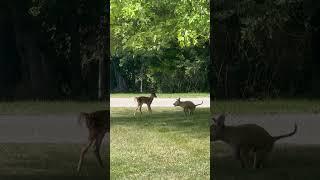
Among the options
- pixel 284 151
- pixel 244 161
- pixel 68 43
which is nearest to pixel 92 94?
pixel 68 43

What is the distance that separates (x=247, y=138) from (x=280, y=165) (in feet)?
1.43

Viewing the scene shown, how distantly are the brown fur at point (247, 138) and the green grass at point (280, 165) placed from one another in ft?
0.24

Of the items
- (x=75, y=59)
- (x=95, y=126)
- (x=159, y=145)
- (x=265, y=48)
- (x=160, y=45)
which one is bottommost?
(x=159, y=145)

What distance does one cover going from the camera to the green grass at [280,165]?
5.67m

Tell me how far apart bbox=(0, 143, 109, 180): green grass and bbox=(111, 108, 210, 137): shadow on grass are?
27.3 feet

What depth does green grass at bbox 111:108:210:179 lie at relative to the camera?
9781 mm

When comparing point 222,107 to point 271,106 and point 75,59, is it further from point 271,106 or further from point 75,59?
point 75,59

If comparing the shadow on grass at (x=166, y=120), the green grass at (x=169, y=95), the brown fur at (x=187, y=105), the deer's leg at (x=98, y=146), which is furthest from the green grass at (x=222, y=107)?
the green grass at (x=169, y=95)

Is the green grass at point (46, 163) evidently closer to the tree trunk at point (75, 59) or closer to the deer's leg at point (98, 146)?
the deer's leg at point (98, 146)

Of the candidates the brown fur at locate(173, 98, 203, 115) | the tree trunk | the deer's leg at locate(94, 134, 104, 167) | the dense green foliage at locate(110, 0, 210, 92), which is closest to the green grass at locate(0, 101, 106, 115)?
the tree trunk

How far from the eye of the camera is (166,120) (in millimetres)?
15367

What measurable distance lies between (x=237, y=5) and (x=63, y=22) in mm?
1832

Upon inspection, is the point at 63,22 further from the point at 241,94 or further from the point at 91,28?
the point at 241,94

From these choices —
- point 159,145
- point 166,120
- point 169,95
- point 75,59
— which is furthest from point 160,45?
point 75,59
